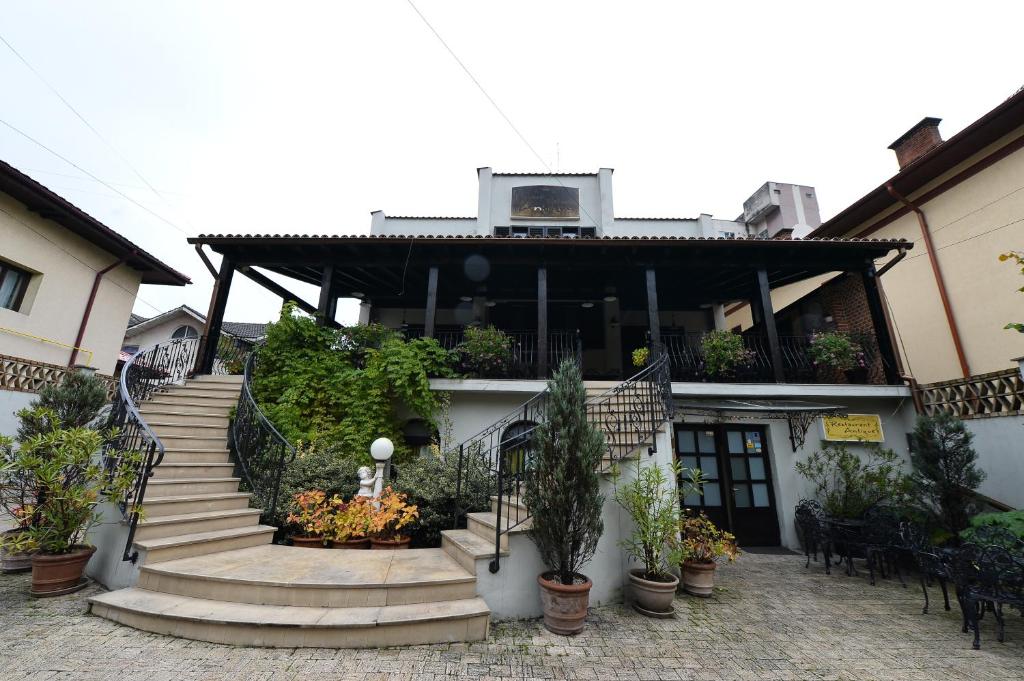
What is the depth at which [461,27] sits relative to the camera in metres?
5.24

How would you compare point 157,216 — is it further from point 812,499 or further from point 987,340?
point 987,340

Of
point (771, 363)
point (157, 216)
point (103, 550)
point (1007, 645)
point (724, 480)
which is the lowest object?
point (1007, 645)

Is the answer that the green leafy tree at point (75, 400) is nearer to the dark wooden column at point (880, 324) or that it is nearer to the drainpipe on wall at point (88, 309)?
the drainpipe on wall at point (88, 309)

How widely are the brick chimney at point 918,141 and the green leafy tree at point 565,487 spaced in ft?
36.1

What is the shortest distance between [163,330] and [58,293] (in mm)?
12710

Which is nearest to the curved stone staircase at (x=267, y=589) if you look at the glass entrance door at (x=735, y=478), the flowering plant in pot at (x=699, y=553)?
the flowering plant in pot at (x=699, y=553)

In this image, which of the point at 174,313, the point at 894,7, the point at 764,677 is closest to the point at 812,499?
the point at 764,677

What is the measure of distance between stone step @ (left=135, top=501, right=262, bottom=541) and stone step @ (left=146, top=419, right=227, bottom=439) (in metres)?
1.78

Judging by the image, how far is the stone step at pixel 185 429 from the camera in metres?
5.48

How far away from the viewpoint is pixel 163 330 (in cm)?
1827

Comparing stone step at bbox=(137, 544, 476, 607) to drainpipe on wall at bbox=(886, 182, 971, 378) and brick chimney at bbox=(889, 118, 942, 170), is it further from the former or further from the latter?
brick chimney at bbox=(889, 118, 942, 170)

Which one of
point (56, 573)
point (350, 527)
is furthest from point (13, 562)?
point (350, 527)

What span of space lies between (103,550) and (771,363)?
32.9 feet

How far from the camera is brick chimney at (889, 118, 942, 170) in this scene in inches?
349
